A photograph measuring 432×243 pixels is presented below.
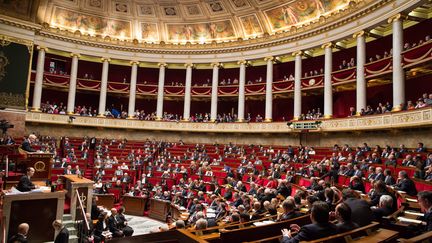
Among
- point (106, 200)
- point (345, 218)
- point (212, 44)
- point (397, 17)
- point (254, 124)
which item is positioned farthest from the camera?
point (212, 44)

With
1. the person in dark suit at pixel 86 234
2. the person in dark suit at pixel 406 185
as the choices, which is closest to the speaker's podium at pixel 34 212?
the person in dark suit at pixel 86 234

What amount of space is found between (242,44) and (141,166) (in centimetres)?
1289

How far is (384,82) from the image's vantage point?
19.2m

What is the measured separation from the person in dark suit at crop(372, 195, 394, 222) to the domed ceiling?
64.1ft

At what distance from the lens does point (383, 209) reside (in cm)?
486

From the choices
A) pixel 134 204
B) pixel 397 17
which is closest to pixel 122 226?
pixel 134 204

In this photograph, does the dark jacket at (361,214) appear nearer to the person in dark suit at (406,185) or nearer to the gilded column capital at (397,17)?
the person in dark suit at (406,185)

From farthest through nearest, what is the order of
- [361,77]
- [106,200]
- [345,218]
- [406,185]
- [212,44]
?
[212,44]
[361,77]
[106,200]
[406,185]
[345,218]

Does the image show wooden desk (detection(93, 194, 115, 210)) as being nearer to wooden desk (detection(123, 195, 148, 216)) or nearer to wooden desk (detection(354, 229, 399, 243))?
wooden desk (detection(123, 195, 148, 216))

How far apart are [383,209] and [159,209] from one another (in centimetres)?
1067

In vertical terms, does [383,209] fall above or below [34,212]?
above

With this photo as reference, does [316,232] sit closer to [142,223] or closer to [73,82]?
[142,223]

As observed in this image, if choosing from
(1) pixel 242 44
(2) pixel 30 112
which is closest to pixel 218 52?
(1) pixel 242 44

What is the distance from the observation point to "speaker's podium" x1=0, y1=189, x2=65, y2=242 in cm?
700
